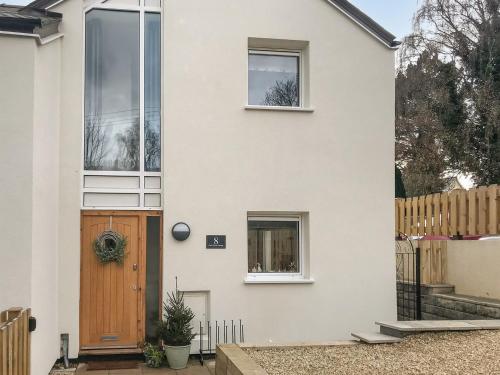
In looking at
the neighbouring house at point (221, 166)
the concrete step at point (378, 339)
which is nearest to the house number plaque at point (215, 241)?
the neighbouring house at point (221, 166)

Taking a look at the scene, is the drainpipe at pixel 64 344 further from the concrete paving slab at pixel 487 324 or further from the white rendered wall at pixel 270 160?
the concrete paving slab at pixel 487 324

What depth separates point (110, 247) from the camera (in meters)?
9.45

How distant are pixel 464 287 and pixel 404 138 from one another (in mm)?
13770

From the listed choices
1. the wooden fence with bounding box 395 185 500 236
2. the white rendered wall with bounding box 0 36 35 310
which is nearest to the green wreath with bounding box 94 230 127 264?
the white rendered wall with bounding box 0 36 35 310

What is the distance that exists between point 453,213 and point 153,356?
6.30m

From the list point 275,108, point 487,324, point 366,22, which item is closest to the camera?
point 487,324

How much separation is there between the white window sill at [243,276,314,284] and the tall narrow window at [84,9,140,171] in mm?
2581

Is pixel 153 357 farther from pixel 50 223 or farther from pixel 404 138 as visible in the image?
pixel 404 138

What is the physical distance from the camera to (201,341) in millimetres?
9570

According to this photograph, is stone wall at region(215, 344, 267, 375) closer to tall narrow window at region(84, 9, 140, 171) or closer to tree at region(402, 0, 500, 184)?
tall narrow window at region(84, 9, 140, 171)

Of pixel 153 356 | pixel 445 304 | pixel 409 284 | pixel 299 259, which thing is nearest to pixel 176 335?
pixel 153 356

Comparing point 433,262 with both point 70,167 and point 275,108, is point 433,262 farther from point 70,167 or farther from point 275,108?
point 70,167

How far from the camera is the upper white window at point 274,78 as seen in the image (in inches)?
412

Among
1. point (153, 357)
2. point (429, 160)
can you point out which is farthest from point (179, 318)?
point (429, 160)
